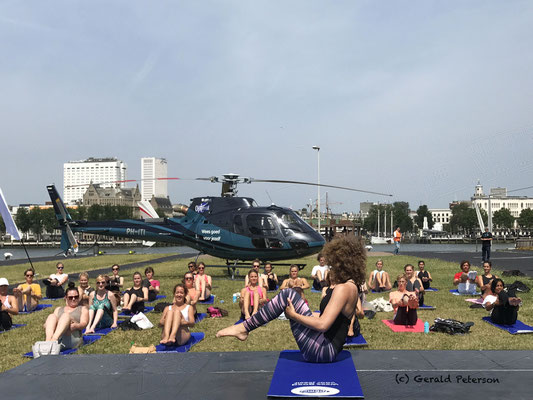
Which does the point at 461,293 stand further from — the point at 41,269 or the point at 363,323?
the point at 41,269

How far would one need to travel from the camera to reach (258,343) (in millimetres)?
9125

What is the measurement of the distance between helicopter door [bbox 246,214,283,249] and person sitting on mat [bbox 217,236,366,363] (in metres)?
14.4

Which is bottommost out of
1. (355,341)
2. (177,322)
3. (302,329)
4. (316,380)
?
(355,341)

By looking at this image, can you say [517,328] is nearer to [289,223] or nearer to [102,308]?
[102,308]

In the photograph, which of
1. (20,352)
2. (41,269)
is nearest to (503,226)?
(41,269)

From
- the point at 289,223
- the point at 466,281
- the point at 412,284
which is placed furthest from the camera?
the point at 289,223

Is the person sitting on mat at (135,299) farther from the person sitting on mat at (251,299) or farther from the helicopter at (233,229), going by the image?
the helicopter at (233,229)

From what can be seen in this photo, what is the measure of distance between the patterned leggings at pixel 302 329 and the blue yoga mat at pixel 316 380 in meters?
0.11

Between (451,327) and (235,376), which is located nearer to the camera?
(235,376)

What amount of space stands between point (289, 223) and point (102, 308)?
386 inches

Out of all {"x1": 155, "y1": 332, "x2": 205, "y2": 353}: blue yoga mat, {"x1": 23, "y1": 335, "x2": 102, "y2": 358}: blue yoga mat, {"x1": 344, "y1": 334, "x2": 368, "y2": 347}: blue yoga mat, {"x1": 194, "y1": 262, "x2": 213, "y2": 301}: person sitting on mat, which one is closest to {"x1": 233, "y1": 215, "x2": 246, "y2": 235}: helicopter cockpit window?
{"x1": 194, "y1": 262, "x2": 213, "y2": 301}: person sitting on mat

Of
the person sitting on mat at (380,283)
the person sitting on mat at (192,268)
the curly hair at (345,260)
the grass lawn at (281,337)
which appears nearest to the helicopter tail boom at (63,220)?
the person sitting on mat at (192,268)

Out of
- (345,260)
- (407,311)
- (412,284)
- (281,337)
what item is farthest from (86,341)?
(412,284)

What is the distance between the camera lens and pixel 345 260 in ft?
16.0
